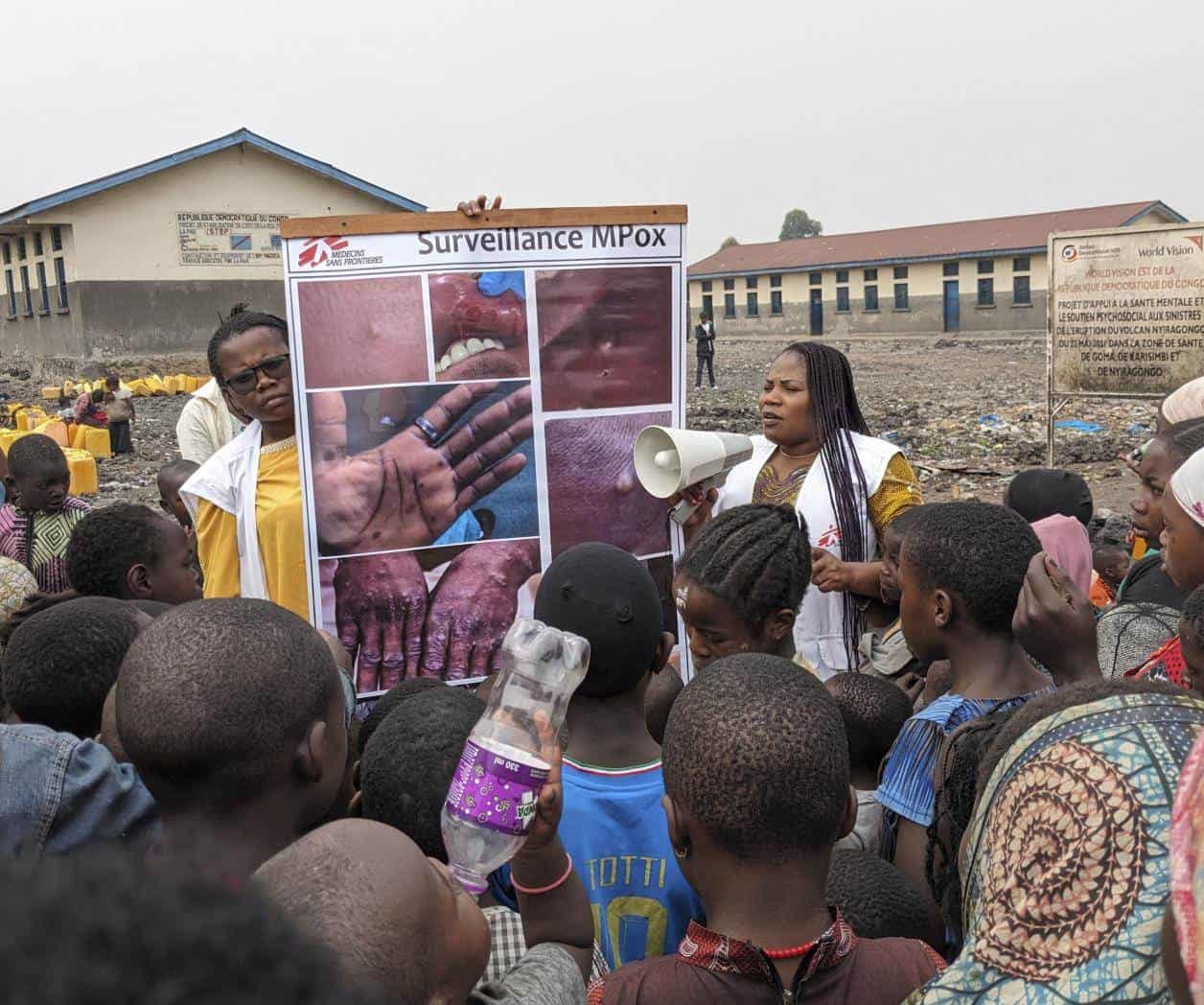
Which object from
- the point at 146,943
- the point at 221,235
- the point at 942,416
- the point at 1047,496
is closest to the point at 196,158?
the point at 221,235

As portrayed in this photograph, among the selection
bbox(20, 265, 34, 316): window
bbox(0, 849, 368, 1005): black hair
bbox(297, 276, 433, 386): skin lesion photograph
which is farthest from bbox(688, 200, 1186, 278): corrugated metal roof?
bbox(0, 849, 368, 1005): black hair

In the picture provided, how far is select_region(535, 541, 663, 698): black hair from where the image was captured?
7.65 ft

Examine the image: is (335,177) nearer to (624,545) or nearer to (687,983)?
(624,545)

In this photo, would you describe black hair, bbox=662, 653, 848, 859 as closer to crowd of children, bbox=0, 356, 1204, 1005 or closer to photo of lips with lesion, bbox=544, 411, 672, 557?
crowd of children, bbox=0, 356, 1204, 1005

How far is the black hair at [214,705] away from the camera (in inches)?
67.2

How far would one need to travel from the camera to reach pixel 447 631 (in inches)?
139

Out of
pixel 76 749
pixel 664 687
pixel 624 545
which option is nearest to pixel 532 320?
pixel 624 545

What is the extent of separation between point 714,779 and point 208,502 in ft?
7.47

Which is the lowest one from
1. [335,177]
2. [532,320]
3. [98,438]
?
[98,438]

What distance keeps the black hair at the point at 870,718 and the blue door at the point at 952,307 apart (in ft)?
152

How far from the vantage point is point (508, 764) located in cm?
173

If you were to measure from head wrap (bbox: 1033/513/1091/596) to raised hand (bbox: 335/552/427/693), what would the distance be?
2.10 m

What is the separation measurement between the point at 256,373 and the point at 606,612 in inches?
67.0

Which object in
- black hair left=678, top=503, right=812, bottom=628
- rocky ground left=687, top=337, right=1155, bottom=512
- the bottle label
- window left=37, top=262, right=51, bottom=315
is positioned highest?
window left=37, top=262, right=51, bottom=315
